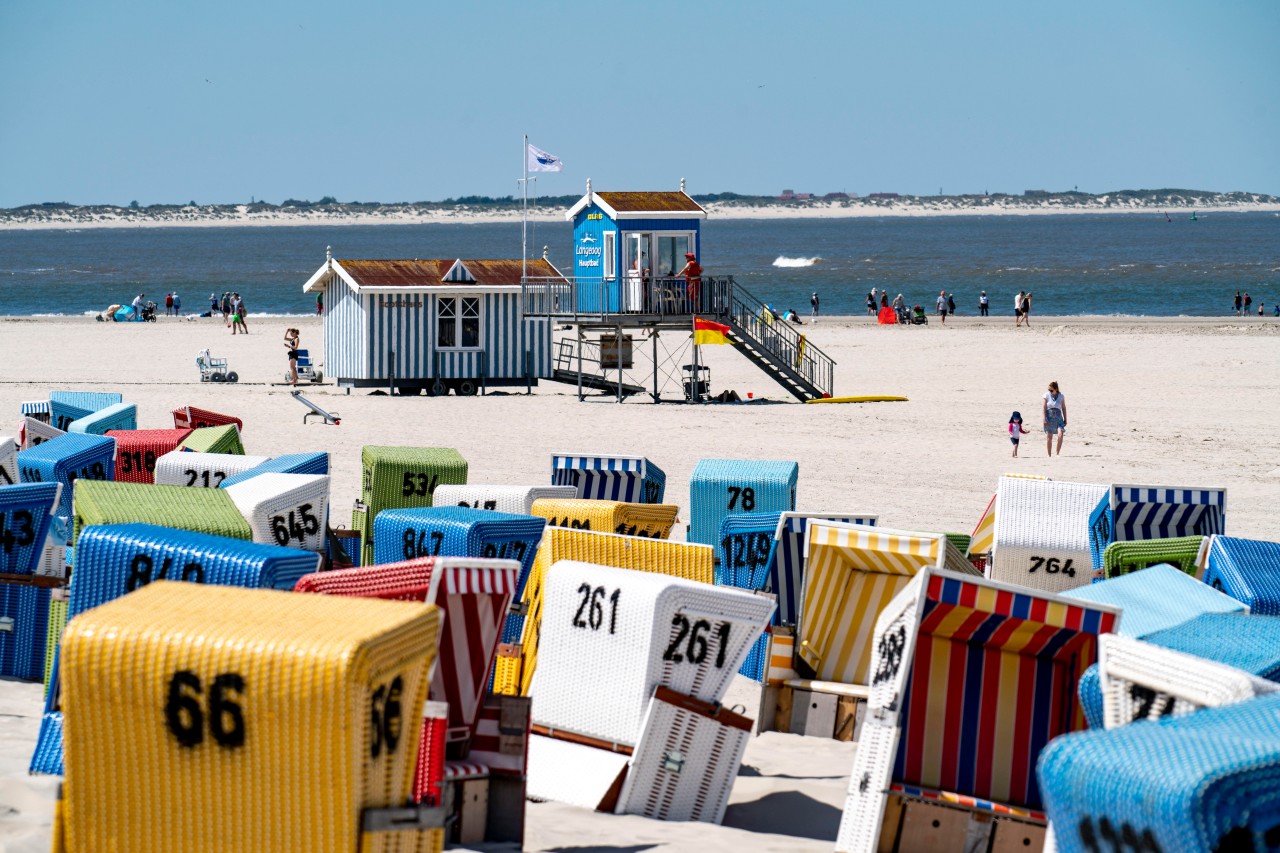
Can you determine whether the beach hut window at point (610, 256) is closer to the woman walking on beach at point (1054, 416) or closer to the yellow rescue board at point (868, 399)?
the yellow rescue board at point (868, 399)

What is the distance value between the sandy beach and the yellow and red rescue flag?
1.59m

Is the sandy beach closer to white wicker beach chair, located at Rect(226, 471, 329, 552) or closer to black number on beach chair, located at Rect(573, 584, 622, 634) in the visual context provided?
black number on beach chair, located at Rect(573, 584, 622, 634)

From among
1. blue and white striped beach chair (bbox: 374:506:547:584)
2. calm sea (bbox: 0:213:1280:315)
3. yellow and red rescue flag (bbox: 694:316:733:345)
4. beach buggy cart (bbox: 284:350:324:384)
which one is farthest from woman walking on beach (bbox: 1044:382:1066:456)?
calm sea (bbox: 0:213:1280:315)

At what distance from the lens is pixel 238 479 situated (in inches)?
462

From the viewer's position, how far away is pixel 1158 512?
12789 mm

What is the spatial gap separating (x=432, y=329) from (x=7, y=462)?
20793 millimetres

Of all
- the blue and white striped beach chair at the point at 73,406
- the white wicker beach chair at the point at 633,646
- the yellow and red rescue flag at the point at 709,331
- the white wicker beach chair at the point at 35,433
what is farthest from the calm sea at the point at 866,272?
the white wicker beach chair at the point at 633,646

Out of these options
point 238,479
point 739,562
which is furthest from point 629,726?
point 238,479

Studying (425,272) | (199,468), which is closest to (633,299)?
(425,272)

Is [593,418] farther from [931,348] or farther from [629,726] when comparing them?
[629,726]

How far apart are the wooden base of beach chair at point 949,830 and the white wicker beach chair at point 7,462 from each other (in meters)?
8.01

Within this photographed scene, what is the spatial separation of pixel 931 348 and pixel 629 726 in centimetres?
3655

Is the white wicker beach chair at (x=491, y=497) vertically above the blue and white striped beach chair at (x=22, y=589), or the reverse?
the white wicker beach chair at (x=491, y=497)

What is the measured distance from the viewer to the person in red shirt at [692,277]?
1284 inches
